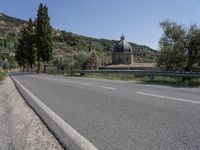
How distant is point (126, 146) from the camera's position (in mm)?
4836

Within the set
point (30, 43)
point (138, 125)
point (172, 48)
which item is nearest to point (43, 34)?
point (30, 43)

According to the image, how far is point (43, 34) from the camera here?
64.9m

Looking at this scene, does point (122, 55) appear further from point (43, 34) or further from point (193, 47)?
point (193, 47)

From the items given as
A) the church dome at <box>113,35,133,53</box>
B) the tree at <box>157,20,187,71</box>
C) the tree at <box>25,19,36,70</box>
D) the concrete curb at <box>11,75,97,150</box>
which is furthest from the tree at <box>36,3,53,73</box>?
the concrete curb at <box>11,75,97,150</box>

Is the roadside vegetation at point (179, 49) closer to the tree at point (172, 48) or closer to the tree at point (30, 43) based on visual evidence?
the tree at point (172, 48)

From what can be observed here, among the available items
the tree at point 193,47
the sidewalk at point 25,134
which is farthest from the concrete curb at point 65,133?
the tree at point 193,47

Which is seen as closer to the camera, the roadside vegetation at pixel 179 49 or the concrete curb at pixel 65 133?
the concrete curb at pixel 65 133

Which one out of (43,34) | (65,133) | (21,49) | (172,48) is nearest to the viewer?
(65,133)

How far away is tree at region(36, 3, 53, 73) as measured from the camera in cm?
6481

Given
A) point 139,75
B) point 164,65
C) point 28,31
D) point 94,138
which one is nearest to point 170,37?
point 164,65

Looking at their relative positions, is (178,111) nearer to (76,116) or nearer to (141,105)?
(141,105)

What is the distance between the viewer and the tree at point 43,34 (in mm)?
64812

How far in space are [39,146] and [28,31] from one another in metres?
76.5

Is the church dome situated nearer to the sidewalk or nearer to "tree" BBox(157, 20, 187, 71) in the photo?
"tree" BBox(157, 20, 187, 71)
